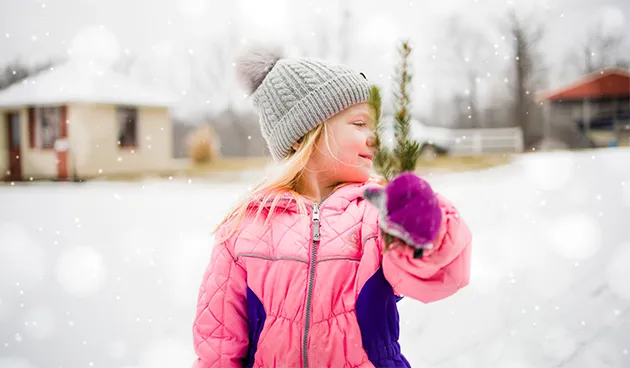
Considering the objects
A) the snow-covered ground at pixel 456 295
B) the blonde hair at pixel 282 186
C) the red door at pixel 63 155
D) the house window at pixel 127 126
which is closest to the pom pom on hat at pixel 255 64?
the blonde hair at pixel 282 186

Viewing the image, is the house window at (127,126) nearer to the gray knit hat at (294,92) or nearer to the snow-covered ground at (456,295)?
the snow-covered ground at (456,295)

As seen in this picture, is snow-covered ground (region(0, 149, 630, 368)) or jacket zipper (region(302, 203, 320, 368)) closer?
jacket zipper (region(302, 203, 320, 368))

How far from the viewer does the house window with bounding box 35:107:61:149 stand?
9.83ft

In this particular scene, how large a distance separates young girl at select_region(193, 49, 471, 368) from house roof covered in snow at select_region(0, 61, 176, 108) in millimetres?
2069

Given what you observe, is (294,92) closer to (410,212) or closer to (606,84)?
(410,212)

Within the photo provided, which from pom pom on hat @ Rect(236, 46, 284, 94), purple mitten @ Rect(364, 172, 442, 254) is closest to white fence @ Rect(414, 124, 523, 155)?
pom pom on hat @ Rect(236, 46, 284, 94)

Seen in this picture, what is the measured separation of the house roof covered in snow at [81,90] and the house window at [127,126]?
0.14 meters

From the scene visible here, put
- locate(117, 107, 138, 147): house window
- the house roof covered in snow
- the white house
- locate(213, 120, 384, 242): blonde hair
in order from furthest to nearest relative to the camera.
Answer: locate(117, 107, 138, 147): house window
the white house
the house roof covered in snow
locate(213, 120, 384, 242): blonde hair

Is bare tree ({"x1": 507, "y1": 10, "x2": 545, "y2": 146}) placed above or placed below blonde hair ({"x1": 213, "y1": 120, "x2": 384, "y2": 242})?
above

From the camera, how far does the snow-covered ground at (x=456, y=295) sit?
72.6 inches

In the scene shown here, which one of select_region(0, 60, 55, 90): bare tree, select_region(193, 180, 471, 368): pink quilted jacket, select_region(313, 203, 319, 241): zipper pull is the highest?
select_region(0, 60, 55, 90): bare tree

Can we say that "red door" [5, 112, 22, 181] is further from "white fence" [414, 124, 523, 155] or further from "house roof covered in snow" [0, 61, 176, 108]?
"white fence" [414, 124, 523, 155]

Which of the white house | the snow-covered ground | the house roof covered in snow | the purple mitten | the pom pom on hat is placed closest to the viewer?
the purple mitten

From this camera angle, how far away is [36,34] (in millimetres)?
2211
